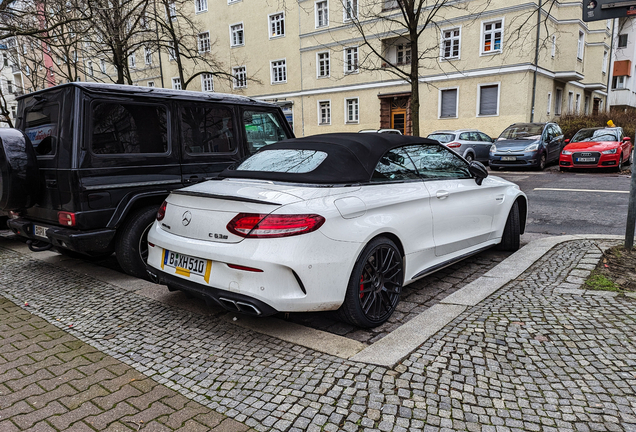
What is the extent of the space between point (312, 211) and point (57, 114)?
310cm

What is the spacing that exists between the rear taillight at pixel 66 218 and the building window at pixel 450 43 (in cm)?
2562

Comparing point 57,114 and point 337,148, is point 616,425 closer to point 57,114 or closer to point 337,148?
point 337,148

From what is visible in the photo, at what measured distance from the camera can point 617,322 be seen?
3346 millimetres

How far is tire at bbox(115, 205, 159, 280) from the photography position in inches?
185

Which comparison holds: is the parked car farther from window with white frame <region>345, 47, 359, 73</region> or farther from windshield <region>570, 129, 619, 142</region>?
window with white frame <region>345, 47, 359, 73</region>

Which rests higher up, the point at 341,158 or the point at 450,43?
the point at 450,43

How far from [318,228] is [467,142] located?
16.3 m

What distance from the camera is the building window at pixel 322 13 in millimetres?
30116

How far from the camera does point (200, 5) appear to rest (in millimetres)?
36469

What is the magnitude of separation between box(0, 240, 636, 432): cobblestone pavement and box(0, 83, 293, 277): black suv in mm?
793

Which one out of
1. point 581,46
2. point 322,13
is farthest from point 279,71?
point 581,46

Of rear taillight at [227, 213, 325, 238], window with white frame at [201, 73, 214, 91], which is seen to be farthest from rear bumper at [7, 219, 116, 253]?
window with white frame at [201, 73, 214, 91]

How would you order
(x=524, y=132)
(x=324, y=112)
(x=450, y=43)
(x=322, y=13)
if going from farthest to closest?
(x=324, y=112)
(x=322, y=13)
(x=450, y=43)
(x=524, y=132)

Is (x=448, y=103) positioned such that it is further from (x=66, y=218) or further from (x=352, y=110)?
(x=66, y=218)
